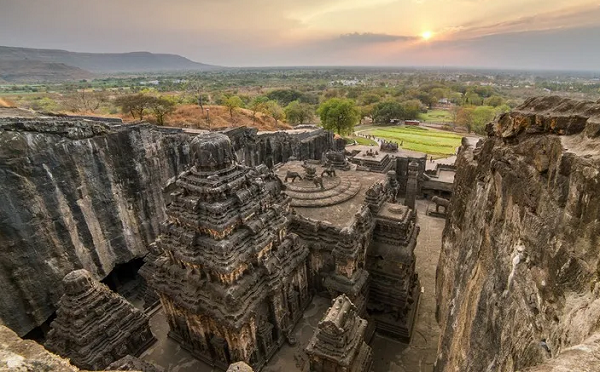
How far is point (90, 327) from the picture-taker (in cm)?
1355

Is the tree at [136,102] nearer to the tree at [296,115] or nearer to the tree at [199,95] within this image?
the tree at [199,95]

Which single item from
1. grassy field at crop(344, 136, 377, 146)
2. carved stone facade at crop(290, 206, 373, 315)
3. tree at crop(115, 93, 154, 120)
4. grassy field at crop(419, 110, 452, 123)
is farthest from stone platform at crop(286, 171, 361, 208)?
grassy field at crop(419, 110, 452, 123)

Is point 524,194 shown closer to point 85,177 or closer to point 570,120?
point 570,120

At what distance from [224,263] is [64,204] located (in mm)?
13372

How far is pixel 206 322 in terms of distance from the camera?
13.3 meters

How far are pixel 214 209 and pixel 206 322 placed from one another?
5320mm

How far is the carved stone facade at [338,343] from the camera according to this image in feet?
37.3

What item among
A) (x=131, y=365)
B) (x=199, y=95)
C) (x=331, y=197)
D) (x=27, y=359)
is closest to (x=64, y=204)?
(x=131, y=365)

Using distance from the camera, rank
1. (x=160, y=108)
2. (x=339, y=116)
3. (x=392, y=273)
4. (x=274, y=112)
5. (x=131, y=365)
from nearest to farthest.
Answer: (x=131, y=365), (x=392, y=273), (x=160, y=108), (x=339, y=116), (x=274, y=112)

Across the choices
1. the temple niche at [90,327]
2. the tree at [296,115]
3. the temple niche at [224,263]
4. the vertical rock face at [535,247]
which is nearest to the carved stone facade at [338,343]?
the temple niche at [224,263]

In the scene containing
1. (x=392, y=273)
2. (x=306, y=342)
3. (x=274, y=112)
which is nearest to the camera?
(x=306, y=342)

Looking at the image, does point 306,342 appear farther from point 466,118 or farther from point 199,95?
point 466,118

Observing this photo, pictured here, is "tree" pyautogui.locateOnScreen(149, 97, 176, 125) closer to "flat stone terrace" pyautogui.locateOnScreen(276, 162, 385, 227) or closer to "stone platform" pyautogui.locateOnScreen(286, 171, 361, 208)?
"flat stone terrace" pyautogui.locateOnScreen(276, 162, 385, 227)

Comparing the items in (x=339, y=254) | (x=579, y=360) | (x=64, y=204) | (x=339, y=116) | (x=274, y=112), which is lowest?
(x=274, y=112)
